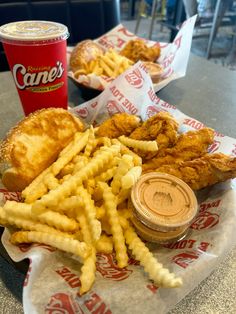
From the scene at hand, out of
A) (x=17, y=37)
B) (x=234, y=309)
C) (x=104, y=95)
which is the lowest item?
(x=234, y=309)

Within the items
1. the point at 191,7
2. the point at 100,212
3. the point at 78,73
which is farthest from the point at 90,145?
the point at 191,7

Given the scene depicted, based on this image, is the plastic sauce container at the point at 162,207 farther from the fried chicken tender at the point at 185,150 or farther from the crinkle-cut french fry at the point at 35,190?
the crinkle-cut french fry at the point at 35,190

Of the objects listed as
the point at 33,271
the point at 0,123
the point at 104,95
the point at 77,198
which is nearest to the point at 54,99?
the point at 104,95

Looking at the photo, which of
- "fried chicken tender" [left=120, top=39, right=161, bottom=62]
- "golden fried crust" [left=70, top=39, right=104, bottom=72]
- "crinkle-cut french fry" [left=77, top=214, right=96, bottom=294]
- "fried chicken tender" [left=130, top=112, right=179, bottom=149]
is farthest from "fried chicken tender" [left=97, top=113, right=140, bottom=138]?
"fried chicken tender" [left=120, top=39, right=161, bottom=62]

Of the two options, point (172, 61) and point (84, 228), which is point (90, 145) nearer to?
point (84, 228)

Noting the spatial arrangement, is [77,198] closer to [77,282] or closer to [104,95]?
[77,282]

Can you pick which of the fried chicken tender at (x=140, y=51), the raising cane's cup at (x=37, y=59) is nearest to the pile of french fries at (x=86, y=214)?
the raising cane's cup at (x=37, y=59)

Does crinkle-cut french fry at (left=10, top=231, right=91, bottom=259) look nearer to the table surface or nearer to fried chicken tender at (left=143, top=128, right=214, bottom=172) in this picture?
the table surface
